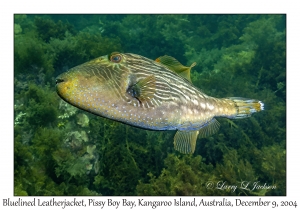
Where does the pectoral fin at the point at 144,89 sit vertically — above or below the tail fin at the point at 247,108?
above

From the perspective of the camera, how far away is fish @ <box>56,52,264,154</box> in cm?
217

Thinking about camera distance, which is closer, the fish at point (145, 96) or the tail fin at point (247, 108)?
the fish at point (145, 96)

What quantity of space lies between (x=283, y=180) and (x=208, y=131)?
3.81 meters

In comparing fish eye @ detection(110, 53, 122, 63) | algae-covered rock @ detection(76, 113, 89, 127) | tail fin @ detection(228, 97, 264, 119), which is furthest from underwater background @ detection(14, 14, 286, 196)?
fish eye @ detection(110, 53, 122, 63)

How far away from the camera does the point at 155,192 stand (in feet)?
17.2

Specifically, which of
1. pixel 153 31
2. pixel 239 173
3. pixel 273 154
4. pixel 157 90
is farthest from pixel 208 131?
pixel 153 31

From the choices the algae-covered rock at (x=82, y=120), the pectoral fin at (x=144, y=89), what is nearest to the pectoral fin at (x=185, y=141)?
the pectoral fin at (x=144, y=89)

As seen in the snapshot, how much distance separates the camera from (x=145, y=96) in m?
2.35

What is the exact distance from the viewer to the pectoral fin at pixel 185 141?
2.74 meters

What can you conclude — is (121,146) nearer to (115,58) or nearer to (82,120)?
Answer: (82,120)

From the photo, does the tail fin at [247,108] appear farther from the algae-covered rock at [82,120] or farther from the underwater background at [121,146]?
the algae-covered rock at [82,120]

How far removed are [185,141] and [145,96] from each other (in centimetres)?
68

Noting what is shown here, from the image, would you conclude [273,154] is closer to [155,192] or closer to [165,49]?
[155,192]

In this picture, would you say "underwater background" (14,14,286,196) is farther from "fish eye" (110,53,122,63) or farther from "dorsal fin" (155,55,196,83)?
"fish eye" (110,53,122,63)
